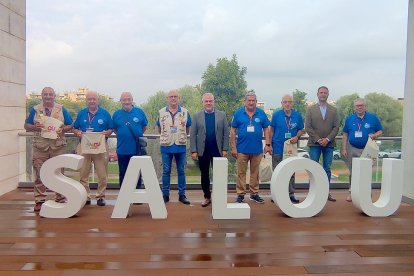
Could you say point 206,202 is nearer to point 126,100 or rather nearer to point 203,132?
point 203,132

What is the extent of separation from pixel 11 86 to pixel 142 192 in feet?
9.89

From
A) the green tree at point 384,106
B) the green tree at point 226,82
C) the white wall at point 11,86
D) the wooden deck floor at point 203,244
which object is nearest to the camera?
the wooden deck floor at point 203,244

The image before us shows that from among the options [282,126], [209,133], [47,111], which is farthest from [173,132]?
[47,111]

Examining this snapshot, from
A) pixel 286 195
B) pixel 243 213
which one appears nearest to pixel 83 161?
pixel 243 213

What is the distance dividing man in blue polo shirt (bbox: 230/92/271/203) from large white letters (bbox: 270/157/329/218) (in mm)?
581

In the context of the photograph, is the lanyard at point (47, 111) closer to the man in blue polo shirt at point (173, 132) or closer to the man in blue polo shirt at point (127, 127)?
the man in blue polo shirt at point (127, 127)

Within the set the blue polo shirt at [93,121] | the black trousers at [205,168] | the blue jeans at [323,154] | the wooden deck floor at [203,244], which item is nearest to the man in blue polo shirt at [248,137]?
the black trousers at [205,168]

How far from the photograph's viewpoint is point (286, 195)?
488cm

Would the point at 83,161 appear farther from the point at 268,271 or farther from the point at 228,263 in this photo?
the point at 268,271

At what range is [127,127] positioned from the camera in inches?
211

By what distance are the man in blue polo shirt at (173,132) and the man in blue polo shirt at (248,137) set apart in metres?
0.68

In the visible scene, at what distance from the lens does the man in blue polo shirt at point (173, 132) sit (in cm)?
538

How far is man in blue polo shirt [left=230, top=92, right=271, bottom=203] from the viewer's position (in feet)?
17.6

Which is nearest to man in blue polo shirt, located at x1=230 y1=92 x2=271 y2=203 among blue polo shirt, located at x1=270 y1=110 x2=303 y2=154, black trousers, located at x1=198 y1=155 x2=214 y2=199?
blue polo shirt, located at x1=270 y1=110 x2=303 y2=154
